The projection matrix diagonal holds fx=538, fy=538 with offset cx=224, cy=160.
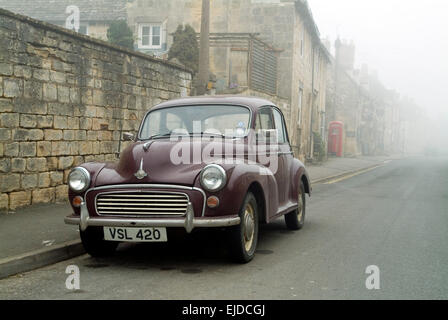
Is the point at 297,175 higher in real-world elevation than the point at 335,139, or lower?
lower

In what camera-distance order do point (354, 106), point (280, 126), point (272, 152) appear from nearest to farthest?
point (272, 152)
point (280, 126)
point (354, 106)

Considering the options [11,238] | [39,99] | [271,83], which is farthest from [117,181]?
[271,83]

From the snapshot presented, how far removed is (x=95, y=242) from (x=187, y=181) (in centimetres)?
138

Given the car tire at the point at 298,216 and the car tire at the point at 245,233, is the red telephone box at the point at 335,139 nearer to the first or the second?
the car tire at the point at 298,216

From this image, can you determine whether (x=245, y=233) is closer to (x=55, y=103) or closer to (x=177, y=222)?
(x=177, y=222)

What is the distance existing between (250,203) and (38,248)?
231 cm

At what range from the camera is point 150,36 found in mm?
24359

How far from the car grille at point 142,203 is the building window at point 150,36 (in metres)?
19.6

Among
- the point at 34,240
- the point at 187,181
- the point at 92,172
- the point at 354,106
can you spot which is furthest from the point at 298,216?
the point at 354,106

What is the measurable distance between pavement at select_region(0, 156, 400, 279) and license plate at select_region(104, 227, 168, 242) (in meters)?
0.87

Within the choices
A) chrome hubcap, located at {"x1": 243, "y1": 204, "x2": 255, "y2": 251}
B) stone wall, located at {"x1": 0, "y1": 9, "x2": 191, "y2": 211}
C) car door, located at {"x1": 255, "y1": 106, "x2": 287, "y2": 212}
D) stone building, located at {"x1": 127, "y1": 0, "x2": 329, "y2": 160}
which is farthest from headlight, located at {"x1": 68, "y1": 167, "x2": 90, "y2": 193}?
stone building, located at {"x1": 127, "y1": 0, "x2": 329, "y2": 160}

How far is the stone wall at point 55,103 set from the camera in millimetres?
8125

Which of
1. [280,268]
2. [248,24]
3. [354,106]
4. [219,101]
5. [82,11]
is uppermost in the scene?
[82,11]

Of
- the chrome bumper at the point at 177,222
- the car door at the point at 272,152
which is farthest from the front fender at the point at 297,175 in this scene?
the chrome bumper at the point at 177,222
